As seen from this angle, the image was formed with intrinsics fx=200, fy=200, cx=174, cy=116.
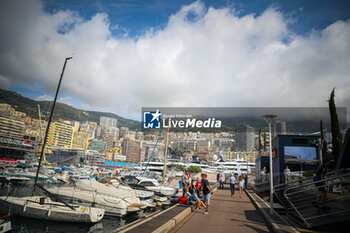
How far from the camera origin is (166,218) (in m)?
7.16

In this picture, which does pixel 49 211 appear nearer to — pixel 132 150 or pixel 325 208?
pixel 325 208

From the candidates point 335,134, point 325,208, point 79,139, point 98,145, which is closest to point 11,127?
point 79,139

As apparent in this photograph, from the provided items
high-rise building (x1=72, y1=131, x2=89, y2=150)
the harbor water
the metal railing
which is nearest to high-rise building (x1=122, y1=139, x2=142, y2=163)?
high-rise building (x1=72, y1=131, x2=89, y2=150)

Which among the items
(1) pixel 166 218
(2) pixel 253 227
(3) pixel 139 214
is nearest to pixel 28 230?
(3) pixel 139 214

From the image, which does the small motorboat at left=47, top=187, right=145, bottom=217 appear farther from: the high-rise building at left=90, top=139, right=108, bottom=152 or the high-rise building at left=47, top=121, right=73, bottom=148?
the high-rise building at left=90, top=139, right=108, bottom=152

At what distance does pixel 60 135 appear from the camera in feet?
508

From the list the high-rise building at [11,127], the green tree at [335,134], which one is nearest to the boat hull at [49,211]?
the green tree at [335,134]

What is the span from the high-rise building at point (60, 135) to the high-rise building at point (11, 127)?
18.1 metres

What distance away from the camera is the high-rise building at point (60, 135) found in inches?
5846

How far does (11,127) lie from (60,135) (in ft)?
104

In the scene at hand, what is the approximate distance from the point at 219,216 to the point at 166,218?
268 centimetres

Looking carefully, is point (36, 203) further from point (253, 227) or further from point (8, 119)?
point (8, 119)

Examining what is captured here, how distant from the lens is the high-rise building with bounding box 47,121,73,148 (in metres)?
148

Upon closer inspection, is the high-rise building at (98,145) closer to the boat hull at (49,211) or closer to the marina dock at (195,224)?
the boat hull at (49,211)
